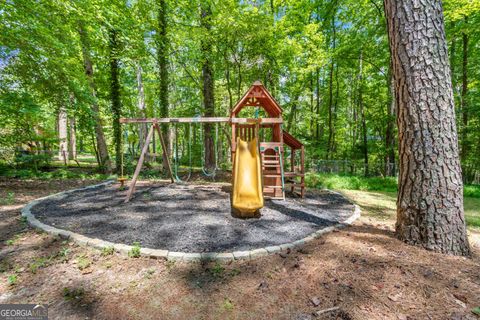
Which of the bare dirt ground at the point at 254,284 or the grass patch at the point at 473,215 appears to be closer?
the bare dirt ground at the point at 254,284

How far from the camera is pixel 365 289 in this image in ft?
5.84

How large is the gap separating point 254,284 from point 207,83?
8523 millimetres

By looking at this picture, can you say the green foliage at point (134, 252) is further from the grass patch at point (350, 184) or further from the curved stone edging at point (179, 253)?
the grass patch at point (350, 184)

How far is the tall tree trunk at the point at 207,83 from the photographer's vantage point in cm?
822

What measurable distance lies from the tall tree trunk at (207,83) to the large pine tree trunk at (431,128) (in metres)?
6.74

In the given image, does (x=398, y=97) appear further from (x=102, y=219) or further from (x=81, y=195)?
(x=81, y=195)

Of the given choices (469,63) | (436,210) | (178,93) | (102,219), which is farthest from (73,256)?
(469,63)

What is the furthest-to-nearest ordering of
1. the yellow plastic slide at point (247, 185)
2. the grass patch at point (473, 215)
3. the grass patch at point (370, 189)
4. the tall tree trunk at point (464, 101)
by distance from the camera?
the tall tree trunk at point (464, 101)
the grass patch at point (370, 189)
the grass patch at point (473, 215)
the yellow plastic slide at point (247, 185)

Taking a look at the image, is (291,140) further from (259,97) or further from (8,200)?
(8,200)

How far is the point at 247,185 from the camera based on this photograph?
348cm

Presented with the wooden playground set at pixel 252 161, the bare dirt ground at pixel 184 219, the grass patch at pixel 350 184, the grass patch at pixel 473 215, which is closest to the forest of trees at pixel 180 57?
the bare dirt ground at pixel 184 219

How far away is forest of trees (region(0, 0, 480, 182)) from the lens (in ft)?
18.4

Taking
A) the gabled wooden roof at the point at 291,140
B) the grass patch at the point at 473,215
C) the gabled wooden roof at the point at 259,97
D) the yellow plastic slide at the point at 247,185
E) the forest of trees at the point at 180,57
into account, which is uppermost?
the forest of trees at the point at 180,57

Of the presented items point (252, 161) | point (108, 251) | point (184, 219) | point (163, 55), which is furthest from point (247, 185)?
point (163, 55)
